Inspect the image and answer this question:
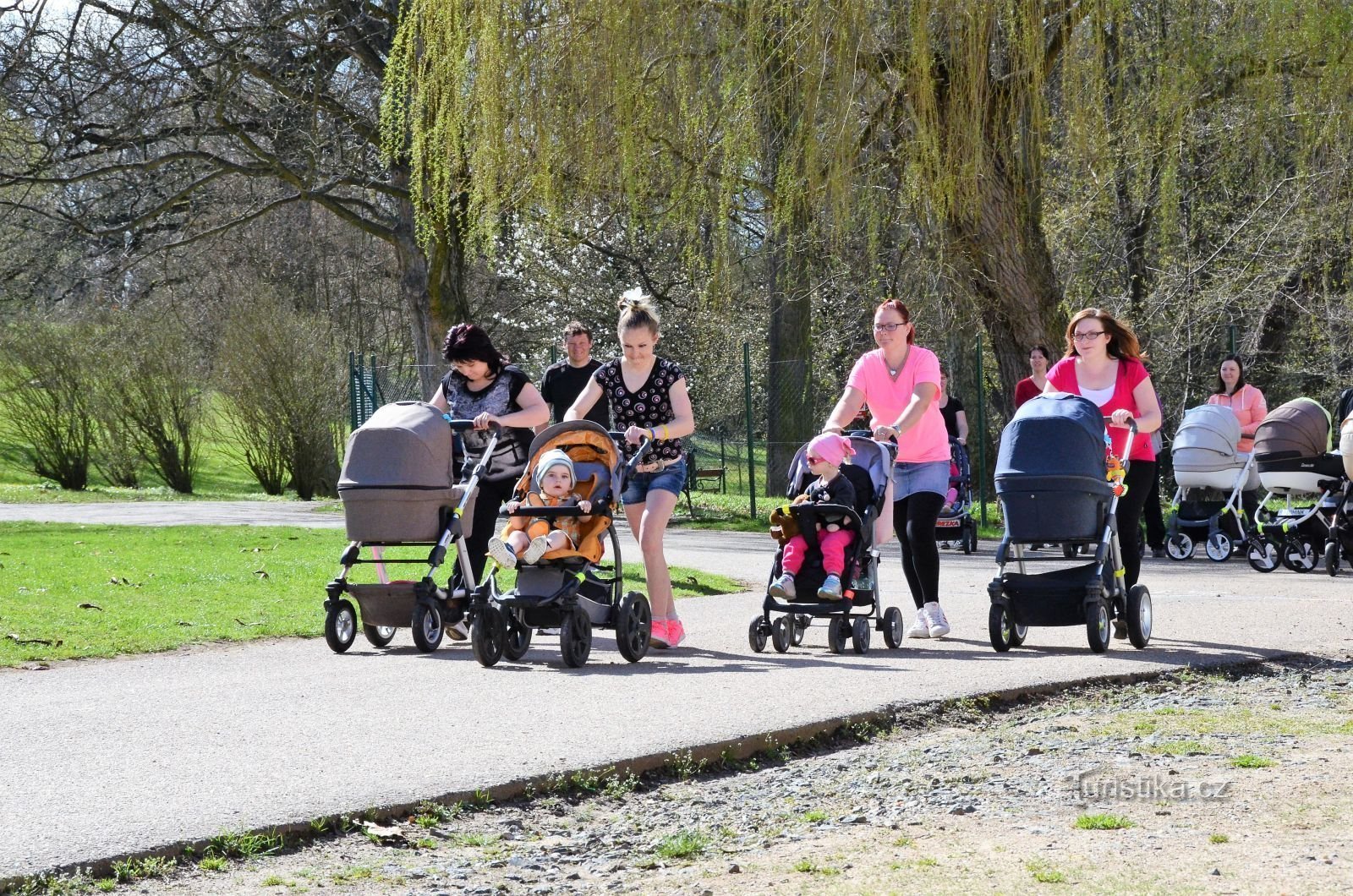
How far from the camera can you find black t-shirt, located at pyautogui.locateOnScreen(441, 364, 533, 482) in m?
9.73

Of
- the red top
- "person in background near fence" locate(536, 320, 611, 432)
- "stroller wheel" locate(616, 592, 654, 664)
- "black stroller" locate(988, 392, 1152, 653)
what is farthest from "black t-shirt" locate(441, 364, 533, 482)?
the red top

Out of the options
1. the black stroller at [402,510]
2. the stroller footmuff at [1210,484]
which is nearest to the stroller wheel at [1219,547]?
the stroller footmuff at [1210,484]

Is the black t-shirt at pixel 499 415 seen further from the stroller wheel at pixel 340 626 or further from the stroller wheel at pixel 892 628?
the stroller wheel at pixel 892 628

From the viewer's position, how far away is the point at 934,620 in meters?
9.55

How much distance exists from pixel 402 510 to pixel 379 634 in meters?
0.87

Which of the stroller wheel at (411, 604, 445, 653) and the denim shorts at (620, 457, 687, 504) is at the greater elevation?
the denim shorts at (620, 457, 687, 504)

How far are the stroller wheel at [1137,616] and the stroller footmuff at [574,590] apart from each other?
253 cm

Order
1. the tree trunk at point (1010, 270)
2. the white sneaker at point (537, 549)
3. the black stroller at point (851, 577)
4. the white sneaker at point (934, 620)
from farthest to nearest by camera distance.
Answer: the tree trunk at point (1010, 270)
the white sneaker at point (934, 620)
the black stroller at point (851, 577)
the white sneaker at point (537, 549)

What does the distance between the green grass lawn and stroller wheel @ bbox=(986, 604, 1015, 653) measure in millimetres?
4068

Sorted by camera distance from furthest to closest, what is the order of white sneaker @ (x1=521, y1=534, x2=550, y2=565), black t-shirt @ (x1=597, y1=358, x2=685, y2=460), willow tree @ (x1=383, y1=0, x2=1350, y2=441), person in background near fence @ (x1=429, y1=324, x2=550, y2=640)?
willow tree @ (x1=383, y1=0, x2=1350, y2=441) → person in background near fence @ (x1=429, y1=324, x2=550, y2=640) → black t-shirt @ (x1=597, y1=358, x2=685, y2=460) → white sneaker @ (x1=521, y1=534, x2=550, y2=565)

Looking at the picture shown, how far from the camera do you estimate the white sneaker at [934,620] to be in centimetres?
954

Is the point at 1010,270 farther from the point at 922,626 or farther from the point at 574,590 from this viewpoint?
the point at 574,590

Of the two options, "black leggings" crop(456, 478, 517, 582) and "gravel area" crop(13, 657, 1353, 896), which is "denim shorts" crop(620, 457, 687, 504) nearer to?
"black leggings" crop(456, 478, 517, 582)

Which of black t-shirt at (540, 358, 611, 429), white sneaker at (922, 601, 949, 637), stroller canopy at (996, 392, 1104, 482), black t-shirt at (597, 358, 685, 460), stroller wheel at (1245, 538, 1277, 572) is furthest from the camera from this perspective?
stroller wheel at (1245, 538, 1277, 572)
